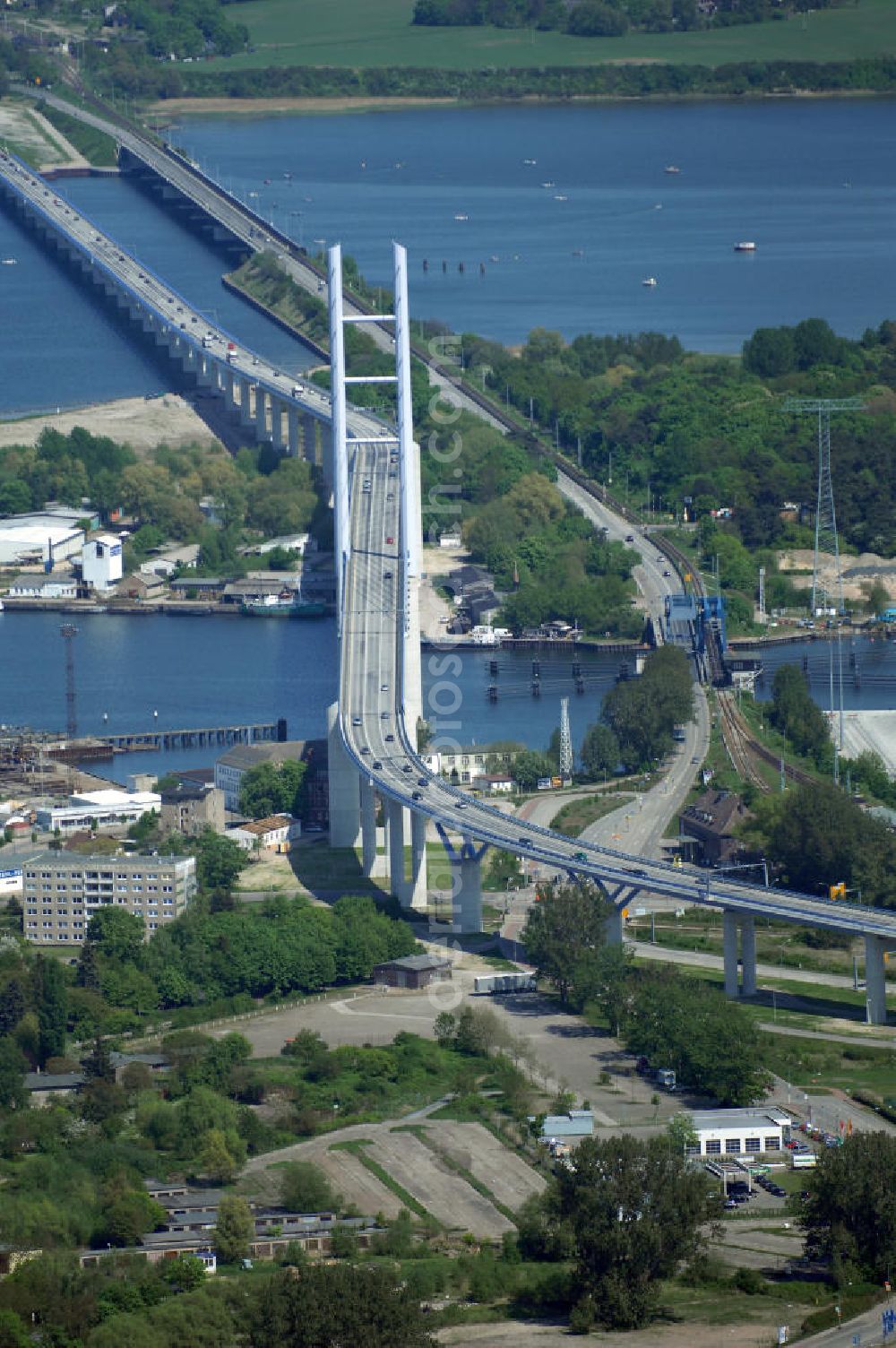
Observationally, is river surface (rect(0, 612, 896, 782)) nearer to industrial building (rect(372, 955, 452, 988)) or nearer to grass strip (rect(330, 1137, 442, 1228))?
industrial building (rect(372, 955, 452, 988))

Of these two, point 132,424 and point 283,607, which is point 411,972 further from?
point 132,424

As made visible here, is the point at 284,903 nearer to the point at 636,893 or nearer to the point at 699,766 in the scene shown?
the point at 636,893

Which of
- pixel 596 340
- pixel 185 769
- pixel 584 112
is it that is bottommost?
pixel 185 769

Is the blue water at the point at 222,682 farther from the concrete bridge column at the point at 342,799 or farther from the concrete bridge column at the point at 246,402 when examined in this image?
the concrete bridge column at the point at 246,402

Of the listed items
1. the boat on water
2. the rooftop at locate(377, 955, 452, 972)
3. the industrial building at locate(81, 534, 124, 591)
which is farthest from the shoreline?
the rooftop at locate(377, 955, 452, 972)

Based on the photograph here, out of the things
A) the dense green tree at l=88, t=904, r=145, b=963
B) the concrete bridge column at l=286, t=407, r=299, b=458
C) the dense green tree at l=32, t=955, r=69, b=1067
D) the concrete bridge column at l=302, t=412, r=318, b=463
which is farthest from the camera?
the concrete bridge column at l=286, t=407, r=299, b=458

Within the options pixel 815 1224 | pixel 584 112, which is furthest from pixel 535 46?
pixel 815 1224

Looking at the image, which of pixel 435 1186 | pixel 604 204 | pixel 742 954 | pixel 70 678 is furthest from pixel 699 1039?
pixel 604 204
